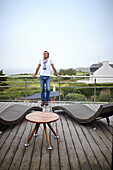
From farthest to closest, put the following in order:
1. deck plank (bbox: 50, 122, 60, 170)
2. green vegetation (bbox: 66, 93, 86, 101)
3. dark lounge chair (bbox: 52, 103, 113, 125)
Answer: green vegetation (bbox: 66, 93, 86, 101)
dark lounge chair (bbox: 52, 103, 113, 125)
deck plank (bbox: 50, 122, 60, 170)

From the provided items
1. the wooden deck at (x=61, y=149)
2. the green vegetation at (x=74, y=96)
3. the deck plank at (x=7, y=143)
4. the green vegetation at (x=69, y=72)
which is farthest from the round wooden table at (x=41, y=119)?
the green vegetation at (x=74, y=96)

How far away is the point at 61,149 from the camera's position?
78.7 inches

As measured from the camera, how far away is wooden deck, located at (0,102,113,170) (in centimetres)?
166

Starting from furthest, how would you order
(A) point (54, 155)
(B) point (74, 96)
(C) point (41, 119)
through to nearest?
(B) point (74, 96) < (C) point (41, 119) < (A) point (54, 155)

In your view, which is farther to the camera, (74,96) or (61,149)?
(74,96)

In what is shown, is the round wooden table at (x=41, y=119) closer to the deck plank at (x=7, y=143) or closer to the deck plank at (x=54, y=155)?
the deck plank at (x=54, y=155)

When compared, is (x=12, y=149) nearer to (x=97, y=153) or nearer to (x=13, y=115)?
(x=13, y=115)

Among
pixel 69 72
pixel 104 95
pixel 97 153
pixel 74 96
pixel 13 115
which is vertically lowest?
pixel 74 96

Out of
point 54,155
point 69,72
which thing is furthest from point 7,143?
point 69,72

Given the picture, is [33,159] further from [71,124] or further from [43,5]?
[43,5]

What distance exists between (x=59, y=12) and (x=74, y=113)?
8430 millimetres

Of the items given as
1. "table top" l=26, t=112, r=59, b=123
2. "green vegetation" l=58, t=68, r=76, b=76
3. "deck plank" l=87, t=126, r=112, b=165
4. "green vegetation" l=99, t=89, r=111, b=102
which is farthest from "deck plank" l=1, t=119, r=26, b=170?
"green vegetation" l=58, t=68, r=76, b=76

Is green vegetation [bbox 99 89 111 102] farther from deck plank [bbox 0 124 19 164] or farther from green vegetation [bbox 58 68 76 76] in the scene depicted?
deck plank [bbox 0 124 19 164]

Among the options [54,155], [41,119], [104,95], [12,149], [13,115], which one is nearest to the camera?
[54,155]
